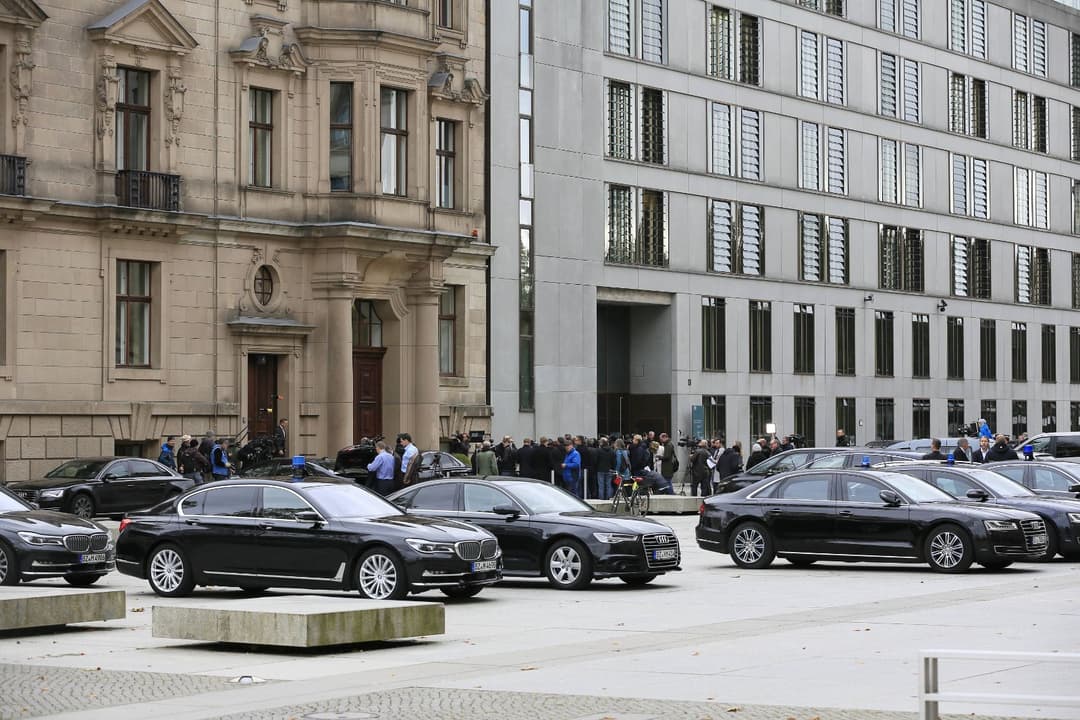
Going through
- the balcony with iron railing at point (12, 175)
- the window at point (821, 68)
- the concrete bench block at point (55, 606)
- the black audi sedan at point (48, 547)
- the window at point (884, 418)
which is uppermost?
the window at point (821, 68)

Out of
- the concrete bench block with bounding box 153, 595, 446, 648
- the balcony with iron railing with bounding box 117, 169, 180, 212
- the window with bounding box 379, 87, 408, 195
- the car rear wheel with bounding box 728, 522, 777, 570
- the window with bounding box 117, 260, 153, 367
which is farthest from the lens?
the window with bounding box 379, 87, 408, 195

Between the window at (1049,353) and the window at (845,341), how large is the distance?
15232 mm

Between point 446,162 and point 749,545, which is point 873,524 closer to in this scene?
point 749,545

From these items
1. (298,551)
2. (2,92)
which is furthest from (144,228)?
(298,551)

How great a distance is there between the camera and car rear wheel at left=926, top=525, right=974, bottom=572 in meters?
25.9

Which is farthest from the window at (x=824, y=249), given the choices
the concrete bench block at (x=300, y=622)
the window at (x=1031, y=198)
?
the concrete bench block at (x=300, y=622)

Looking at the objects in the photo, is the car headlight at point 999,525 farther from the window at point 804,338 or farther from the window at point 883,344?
the window at point 883,344

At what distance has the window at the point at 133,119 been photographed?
42469mm

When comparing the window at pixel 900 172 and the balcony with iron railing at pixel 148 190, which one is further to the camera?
the window at pixel 900 172

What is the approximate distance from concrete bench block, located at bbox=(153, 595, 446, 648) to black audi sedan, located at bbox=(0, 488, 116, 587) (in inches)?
211

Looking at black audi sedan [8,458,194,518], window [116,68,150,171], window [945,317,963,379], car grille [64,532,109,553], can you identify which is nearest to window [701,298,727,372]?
window [945,317,963,379]

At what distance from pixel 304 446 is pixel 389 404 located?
135 inches

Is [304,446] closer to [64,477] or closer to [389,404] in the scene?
[389,404]

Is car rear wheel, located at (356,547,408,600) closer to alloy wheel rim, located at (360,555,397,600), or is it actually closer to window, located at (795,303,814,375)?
alloy wheel rim, located at (360,555,397,600)
